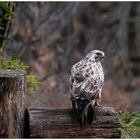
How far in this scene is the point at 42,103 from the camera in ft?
42.9

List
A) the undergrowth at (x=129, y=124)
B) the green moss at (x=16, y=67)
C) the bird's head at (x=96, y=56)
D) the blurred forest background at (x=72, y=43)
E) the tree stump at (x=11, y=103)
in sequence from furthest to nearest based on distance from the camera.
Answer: the blurred forest background at (x=72, y=43) < the green moss at (x=16, y=67) < the undergrowth at (x=129, y=124) < the bird's head at (x=96, y=56) < the tree stump at (x=11, y=103)

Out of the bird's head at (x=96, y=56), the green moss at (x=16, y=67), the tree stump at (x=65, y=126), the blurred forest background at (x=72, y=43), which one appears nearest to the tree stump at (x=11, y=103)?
the tree stump at (x=65, y=126)

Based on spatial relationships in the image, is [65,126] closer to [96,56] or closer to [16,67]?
[96,56]

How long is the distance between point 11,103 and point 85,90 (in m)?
0.76

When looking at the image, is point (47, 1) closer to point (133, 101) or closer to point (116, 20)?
point (133, 101)

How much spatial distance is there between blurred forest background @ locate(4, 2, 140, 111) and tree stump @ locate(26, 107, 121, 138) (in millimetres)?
2095

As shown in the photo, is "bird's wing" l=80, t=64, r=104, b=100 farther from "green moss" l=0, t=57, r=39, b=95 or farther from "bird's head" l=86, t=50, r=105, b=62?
"green moss" l=0, t=57, r=39, b=95

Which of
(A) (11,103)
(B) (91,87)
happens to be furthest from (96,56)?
(A) (11,103)

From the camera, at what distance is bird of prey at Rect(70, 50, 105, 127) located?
10.2 m

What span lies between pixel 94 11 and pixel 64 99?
32.9ft

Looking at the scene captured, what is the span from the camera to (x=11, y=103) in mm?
10195

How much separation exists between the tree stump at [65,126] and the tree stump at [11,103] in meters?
0.13

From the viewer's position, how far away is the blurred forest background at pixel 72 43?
1602 centimetres

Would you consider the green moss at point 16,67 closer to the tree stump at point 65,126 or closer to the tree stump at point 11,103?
the tree stump at point 11,103
